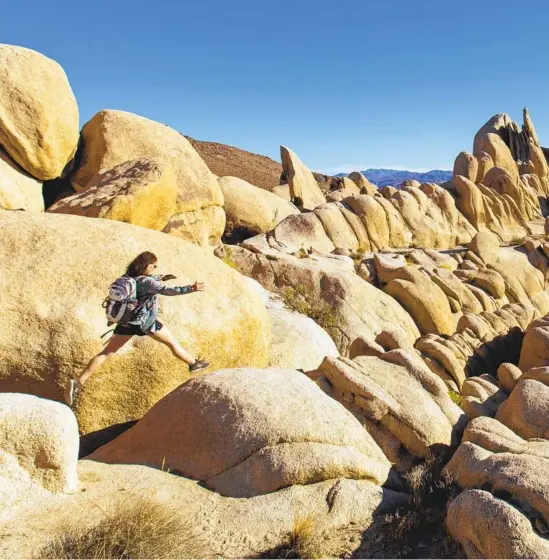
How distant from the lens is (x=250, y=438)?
6121 mm

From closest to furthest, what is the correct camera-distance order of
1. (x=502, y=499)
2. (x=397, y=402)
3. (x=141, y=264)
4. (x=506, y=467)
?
1. (x=502, y=499)
2. (x=506, y=467)
3. (x=141, y=264)
4. (x=397, y=402)

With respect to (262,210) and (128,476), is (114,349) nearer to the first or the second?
(128,476)

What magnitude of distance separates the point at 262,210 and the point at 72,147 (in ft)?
37.5

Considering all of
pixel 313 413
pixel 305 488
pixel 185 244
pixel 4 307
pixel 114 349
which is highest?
pixel 185 244

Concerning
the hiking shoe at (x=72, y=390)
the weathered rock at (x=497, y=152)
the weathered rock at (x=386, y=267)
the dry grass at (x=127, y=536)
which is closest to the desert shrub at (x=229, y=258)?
the weathered rock at (x=386, y=267)

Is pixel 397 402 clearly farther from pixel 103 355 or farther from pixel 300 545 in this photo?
pixel 103 355

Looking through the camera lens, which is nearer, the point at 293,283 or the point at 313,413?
Answer: the point at 313,413

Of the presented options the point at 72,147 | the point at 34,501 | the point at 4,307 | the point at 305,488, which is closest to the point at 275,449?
the point at 305,488

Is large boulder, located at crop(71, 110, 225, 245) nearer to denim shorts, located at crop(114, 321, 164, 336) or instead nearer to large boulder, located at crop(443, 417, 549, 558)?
denim shorts, located at crop(114, 321, 164, 336)

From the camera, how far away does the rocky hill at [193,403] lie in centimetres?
495

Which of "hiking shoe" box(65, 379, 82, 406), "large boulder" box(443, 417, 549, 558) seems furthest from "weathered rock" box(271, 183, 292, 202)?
"large boulder" box(443, 417, 549, 558)

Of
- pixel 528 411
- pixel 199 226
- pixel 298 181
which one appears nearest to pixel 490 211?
pixel 298 181

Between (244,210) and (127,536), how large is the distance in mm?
19878

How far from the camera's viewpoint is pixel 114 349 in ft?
23.0
